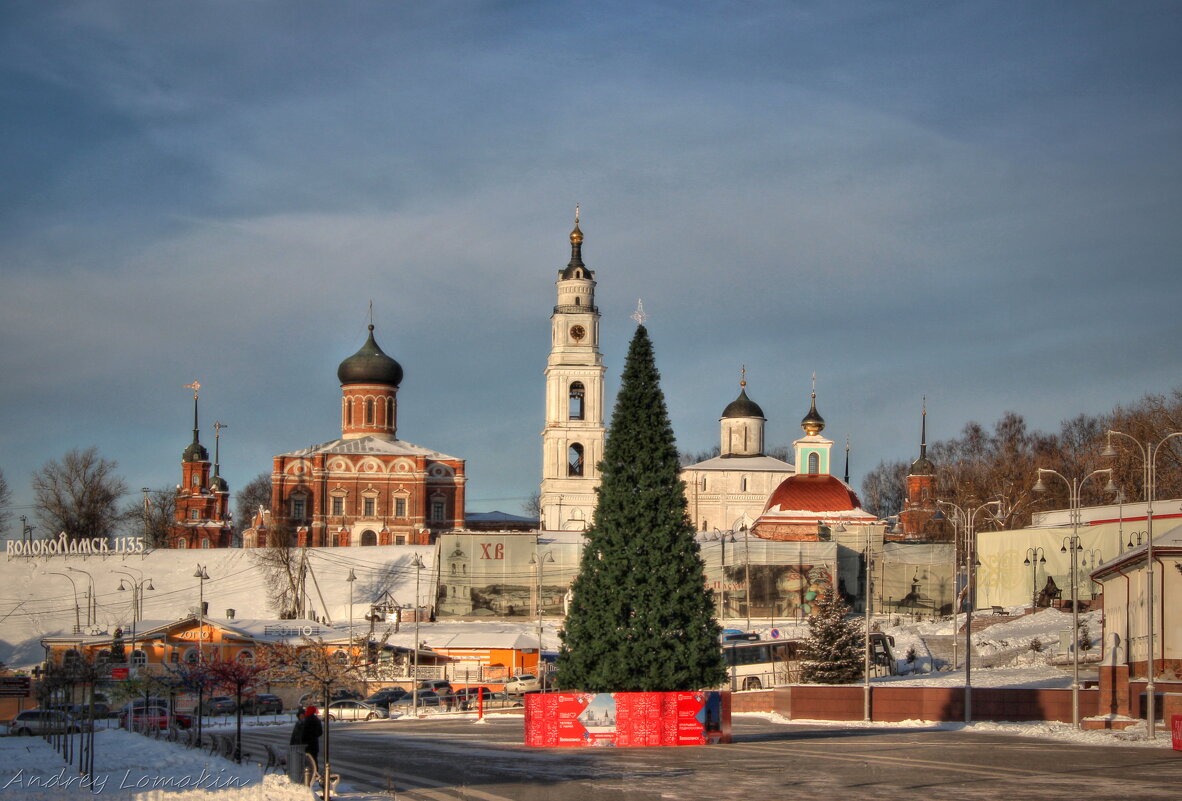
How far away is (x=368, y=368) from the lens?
10650 cm

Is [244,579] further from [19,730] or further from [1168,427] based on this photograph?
[1168,427]

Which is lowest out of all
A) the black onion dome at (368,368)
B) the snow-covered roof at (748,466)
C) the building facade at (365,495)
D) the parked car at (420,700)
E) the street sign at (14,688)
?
the parked car at (420,700)

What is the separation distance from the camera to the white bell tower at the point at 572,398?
101 m

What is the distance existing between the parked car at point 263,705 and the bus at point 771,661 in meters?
15.7

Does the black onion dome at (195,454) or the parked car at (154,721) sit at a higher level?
the black onion dome at (195,454)

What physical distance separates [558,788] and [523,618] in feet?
194

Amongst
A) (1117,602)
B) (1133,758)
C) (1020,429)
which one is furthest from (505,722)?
(1020,429)

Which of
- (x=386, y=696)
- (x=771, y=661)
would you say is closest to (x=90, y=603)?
(x=386, y=696)

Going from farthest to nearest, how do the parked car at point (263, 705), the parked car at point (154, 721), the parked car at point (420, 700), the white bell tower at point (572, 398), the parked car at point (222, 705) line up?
the white bell tower at point (572, 398)
the parked car at point (420, 700)
the parked car at point (263, 705)
the parked car at point (222, 705)
the parked car at point (154, 721)

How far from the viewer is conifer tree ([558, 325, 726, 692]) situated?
101 feet

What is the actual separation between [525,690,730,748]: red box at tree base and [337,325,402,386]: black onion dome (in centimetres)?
7714

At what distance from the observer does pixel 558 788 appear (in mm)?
22719

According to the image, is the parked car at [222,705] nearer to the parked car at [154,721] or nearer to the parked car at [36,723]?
the parked car at [154,721]

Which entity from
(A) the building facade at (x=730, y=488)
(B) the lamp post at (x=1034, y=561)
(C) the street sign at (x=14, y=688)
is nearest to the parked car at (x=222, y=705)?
(C) the street sign at (x=14, y=688)
